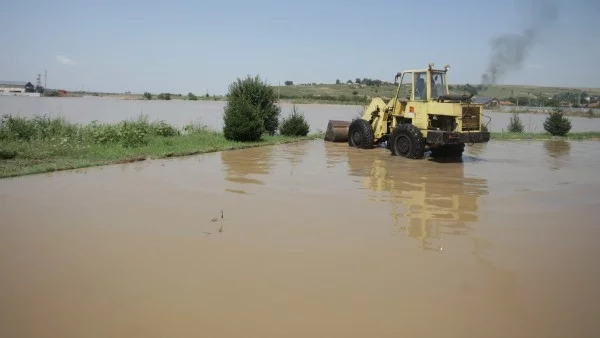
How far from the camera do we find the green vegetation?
56.7 ft

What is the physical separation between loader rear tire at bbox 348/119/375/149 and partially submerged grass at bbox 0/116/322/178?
9.96ft

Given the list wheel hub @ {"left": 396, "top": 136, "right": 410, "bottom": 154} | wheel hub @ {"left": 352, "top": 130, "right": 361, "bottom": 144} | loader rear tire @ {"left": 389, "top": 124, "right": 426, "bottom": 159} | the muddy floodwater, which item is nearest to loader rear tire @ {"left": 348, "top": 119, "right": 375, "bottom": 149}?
wheel hub @ {"left": 352, "top": 130, "right": 361, "bottom": 144}

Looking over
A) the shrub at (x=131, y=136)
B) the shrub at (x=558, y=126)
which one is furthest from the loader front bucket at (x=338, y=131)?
the shrub at (x=558, y=126)

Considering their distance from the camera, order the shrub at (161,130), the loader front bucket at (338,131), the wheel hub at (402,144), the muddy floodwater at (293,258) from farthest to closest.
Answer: the loader front bucket at (338,131) < the shrub at (161,130) < the wheel hub at (402,144) < the muddy floodwater at (293,258)

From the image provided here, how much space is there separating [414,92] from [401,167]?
329 cm

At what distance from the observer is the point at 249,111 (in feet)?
57.4

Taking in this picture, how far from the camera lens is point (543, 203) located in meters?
7.62

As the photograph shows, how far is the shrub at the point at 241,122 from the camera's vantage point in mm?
17234

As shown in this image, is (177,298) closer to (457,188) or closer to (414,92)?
(457,188)

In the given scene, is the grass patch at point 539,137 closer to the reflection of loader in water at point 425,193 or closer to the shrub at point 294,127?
the shrub at point 294,127

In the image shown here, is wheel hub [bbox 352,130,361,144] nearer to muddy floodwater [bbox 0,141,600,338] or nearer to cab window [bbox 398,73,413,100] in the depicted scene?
cab window [bbox 398,73,413,100]

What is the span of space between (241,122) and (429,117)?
701cm

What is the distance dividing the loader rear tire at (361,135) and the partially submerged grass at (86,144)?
3037mm

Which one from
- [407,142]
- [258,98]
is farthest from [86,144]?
[407,142]
